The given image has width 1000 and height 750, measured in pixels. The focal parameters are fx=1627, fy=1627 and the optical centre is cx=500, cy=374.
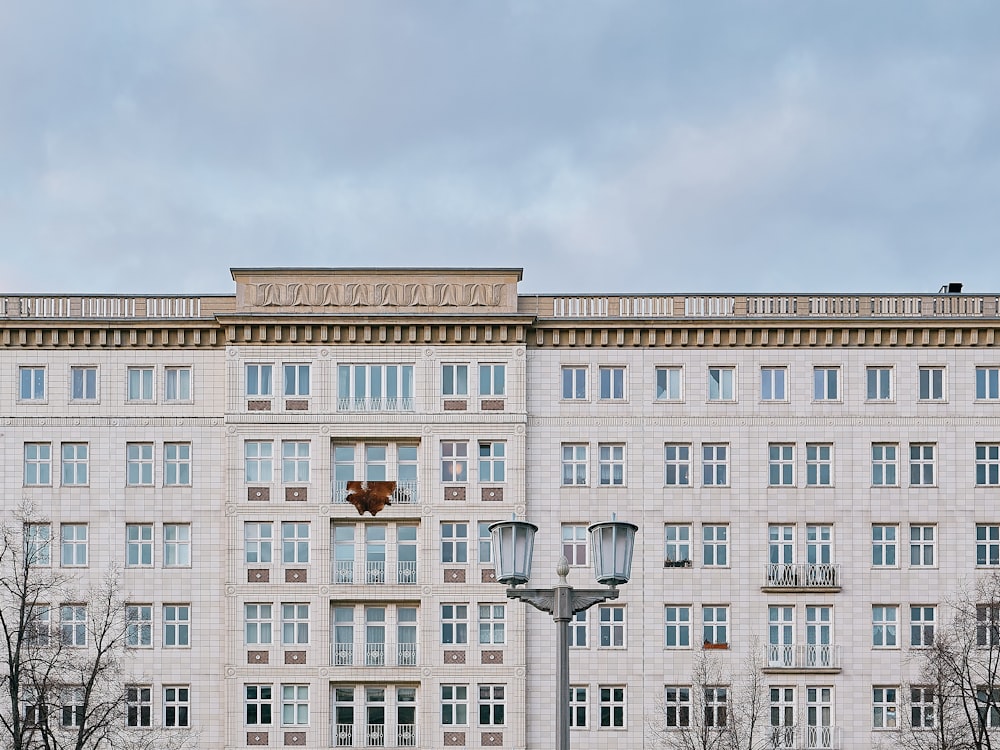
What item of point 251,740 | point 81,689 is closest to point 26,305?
point 81,689

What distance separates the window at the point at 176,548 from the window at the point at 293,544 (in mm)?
3342

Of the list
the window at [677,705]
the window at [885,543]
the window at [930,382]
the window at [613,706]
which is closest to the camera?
the window at [677,705]

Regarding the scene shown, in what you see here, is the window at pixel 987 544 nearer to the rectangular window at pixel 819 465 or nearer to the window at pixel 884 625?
the window at pixel 884 625

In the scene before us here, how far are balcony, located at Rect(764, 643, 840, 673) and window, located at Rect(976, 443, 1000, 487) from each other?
7687 millimetres

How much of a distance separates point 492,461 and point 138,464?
40.0ft

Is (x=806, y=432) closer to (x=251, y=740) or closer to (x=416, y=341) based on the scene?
(x=416, y=341)

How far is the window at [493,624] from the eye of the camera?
179ft

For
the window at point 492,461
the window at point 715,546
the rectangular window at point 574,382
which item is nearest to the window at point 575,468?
the rectangular window at point 574,382

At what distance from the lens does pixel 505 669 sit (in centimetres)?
5447

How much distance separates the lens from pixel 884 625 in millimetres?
54844

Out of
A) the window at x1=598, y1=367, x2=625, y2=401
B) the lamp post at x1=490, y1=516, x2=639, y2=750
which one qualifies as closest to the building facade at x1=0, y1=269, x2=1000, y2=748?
the window at x1=598, y1=367, x2=625, y2=401

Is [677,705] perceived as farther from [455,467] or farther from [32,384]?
[32,384]

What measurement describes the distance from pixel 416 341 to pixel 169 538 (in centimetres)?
1080

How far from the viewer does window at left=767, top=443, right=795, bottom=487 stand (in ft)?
182
